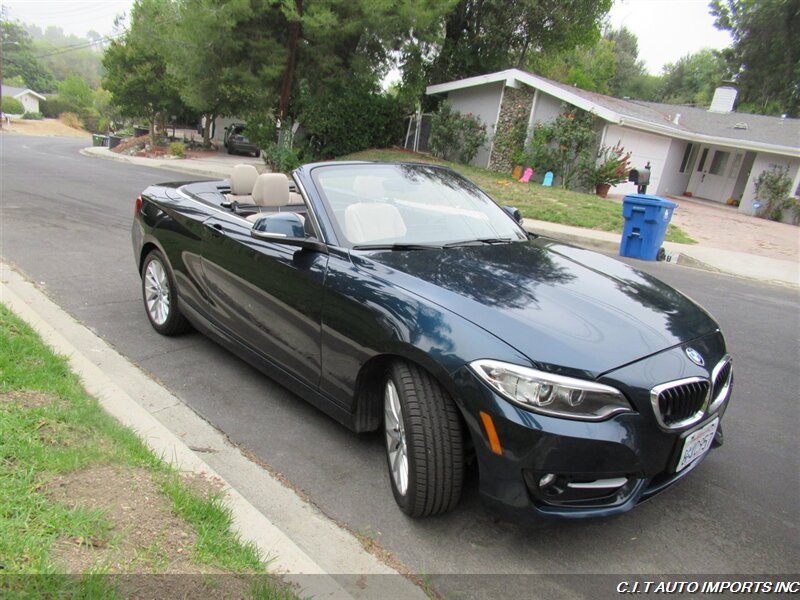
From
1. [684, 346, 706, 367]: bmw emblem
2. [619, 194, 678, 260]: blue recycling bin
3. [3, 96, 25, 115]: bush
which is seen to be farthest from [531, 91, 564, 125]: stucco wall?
[3, 96, 25, 115]: bush

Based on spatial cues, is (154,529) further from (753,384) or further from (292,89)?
(292,89)

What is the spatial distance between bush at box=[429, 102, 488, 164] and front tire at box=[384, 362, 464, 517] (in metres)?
19.7

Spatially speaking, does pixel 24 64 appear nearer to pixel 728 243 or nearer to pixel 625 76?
pixel 625 76

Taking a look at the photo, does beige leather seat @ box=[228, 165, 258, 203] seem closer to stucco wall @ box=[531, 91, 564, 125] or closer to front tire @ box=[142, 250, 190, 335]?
front tire @ box=[142, 250, 190, 335]

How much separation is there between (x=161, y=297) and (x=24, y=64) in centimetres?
12200

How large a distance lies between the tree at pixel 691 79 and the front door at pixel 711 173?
2478cm

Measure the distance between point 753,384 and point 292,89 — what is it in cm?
2067

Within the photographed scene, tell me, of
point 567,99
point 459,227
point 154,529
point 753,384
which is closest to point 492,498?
point 154,529

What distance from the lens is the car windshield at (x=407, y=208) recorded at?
3326mm

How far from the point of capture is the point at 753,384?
14.7 feet

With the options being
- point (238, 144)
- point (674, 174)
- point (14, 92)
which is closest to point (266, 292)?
point (674, 174)

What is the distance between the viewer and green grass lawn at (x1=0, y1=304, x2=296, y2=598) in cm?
187

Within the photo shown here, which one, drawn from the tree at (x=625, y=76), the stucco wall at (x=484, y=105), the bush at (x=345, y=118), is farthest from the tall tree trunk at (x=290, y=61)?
the tree at (x=625, y=76)

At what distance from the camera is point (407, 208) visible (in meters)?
3.65
